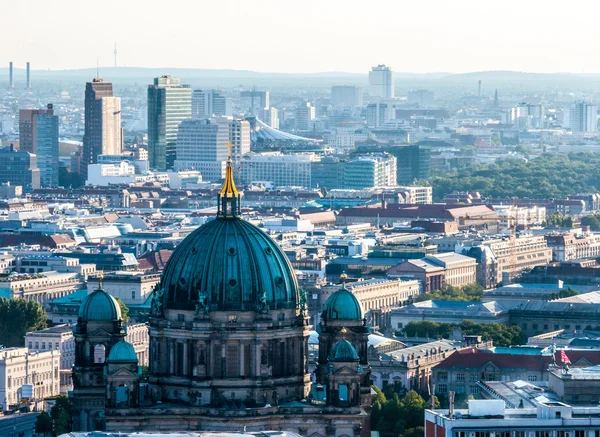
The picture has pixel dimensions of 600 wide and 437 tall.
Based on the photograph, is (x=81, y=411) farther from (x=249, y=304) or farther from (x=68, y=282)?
(x=68, y=282)

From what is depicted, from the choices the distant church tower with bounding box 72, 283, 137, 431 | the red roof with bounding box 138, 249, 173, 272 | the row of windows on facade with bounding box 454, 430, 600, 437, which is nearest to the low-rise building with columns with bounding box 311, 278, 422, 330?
the red roof with bounding box 138, 249, 173, 272

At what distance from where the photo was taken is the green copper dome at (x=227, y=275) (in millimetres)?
72125

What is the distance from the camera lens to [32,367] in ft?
383

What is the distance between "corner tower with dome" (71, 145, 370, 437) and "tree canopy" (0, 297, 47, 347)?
55177 mm

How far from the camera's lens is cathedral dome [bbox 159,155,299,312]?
72.1 metres

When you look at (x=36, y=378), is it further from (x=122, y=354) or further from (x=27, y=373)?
(x=122, y=354)

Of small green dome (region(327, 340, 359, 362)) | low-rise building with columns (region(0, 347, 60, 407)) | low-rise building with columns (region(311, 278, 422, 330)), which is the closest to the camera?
small green dome (region(327, 340, 359, 362))

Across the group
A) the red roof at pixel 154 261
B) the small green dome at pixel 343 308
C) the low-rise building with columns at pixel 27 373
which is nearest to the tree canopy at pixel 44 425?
the low-rise building with columns at pixel 27 373

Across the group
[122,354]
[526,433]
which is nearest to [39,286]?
[122,354]

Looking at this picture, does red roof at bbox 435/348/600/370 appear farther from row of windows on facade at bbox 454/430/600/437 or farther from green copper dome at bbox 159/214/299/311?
row of windows on facade at bbox 454/430/600/437

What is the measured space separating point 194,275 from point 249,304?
4.92 feet

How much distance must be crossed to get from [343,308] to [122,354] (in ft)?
20.7

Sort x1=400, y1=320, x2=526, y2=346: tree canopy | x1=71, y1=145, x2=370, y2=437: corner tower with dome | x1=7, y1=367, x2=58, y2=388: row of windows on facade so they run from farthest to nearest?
x1=400, y1=320, x2=526, y2=346: tree canopy → x1=7, y1=367, x2=58, y2=388: row of windows on facade → x1=71, y1=145, x2=370, y2=437: corner tower with dome

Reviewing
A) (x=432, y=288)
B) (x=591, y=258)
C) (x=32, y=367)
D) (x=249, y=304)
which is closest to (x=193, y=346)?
(x=249, y=304)
